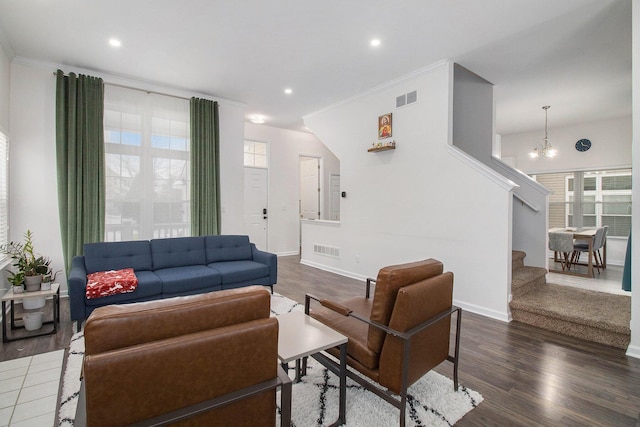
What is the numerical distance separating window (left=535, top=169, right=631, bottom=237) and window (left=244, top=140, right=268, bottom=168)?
6.65m

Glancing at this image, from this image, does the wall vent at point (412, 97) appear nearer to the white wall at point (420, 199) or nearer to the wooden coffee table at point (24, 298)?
the white wall at point (420, 199)

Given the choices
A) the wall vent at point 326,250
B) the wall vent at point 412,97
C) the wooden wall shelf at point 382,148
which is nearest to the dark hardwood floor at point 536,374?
the wooden wall shelf at point 382,148

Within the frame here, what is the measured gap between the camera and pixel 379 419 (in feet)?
6.12

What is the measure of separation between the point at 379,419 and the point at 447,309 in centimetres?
80

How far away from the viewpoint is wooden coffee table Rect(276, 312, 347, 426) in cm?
165

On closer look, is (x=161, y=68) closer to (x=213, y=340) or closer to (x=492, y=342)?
(x=213, y=340)

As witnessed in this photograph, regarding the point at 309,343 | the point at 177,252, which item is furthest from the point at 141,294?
the point at 309,343

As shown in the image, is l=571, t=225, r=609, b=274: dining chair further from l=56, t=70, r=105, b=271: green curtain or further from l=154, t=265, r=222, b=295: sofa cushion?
l=56, t=70, r=105, b=271: green curtain

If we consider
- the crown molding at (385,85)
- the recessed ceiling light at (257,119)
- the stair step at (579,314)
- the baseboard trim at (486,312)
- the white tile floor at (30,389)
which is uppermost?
the recessed ceiling light at (257,119)

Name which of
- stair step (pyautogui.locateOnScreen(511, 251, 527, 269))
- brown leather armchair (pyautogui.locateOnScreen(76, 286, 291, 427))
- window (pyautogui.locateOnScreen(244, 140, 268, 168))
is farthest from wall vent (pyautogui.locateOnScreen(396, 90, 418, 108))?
brown leather armchair (pyautogui.locateOnScreen(76, 286, 291, 427))

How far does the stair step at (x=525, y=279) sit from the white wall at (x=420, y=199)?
12.2 inches

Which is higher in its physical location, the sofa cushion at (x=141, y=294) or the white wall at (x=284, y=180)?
the white wall at (x=284, y=180)

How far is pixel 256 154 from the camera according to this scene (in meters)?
7.29

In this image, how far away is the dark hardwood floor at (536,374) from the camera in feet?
6.30
